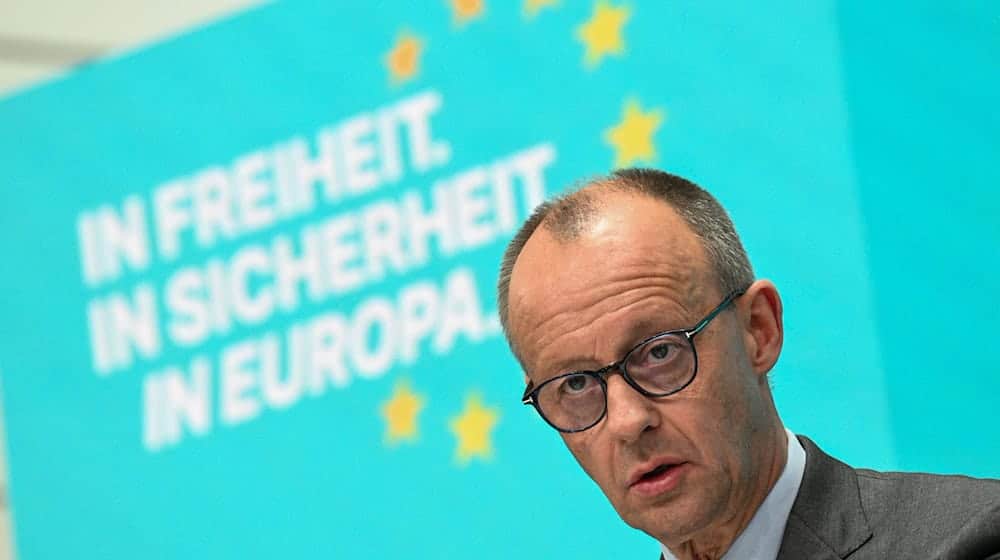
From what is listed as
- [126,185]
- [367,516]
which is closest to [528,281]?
[367,516]

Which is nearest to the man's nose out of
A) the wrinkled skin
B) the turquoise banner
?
the wrinkled skin

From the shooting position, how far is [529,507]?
129 inches

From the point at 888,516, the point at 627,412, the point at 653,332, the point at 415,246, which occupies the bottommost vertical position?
the point at 888,516

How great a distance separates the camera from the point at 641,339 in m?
1.95

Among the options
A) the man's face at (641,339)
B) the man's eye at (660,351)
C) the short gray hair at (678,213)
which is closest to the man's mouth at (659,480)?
the man's face at (641,339)

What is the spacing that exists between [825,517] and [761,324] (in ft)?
0.87

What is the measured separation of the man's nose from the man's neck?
0.55 feet

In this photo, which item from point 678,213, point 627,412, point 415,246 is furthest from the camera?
point 415,246

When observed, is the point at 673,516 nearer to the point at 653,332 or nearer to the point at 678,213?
the point at 653,332

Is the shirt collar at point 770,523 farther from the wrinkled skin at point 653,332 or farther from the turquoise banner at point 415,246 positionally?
the turquoise banner at point 415,246

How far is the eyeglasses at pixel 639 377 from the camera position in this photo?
6.30ft

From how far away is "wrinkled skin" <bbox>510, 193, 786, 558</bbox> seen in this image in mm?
1905

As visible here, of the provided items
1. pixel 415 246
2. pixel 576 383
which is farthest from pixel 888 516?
pixel 415 246

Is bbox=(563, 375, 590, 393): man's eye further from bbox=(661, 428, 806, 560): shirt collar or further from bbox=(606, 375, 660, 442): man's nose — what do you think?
bbox=(661, 428, 806, 560): shirt collar
